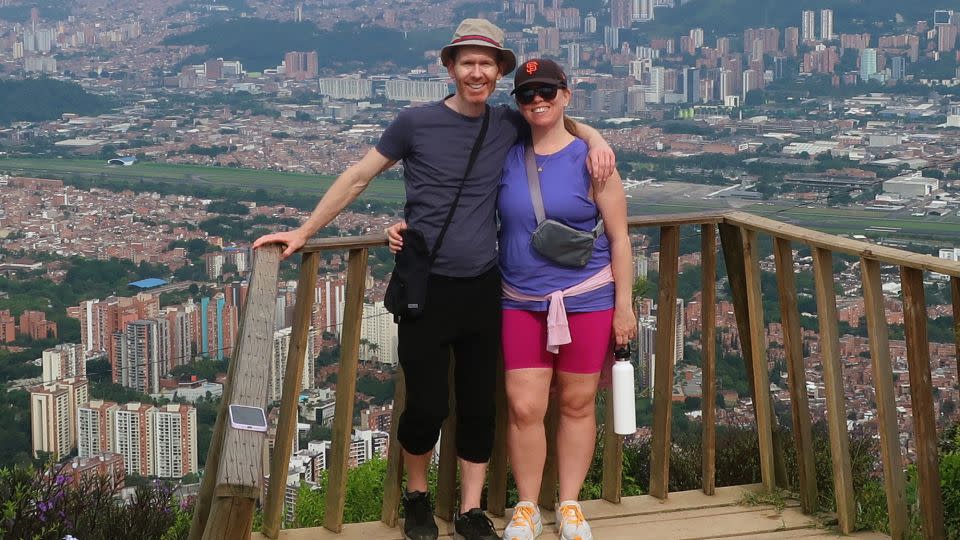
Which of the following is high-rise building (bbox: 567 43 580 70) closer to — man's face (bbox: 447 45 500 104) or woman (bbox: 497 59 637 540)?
woman (bbox: 497 59 637 540)

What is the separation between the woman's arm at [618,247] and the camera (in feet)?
11.4

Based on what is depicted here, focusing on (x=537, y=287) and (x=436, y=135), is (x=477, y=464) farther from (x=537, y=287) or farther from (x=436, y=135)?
(x=436, y=135)

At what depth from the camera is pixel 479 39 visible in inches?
132

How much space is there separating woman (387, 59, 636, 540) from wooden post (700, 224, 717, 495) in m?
0.65

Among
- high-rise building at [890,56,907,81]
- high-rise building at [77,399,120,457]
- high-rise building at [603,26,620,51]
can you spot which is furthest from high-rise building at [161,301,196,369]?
high-rise building at [603,26,620,51]

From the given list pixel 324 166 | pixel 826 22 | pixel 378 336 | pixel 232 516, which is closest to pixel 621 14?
pixel 826 22

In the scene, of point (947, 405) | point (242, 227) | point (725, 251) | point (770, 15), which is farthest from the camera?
point (770, 15)

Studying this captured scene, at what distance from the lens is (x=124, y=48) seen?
272 feet

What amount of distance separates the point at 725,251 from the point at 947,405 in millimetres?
3480

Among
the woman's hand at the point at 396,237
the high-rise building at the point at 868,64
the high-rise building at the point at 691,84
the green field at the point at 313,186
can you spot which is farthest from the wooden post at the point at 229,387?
the high-rise building at the point at 691,84

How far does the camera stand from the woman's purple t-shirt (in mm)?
3455

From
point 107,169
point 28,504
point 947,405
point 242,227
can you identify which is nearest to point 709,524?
point 28,504

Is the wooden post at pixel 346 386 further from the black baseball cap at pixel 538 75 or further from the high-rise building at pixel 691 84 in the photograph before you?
the high-rise building at pixel 691 84

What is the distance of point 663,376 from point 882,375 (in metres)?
0.84
